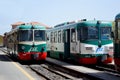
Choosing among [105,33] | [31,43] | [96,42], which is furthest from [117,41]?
[31,43]

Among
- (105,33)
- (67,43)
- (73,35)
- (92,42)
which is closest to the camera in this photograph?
(92,42)

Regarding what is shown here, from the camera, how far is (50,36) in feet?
116

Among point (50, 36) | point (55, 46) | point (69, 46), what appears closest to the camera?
point (69, 46)

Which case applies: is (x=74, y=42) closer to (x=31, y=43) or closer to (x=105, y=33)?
(x=105, y=33)

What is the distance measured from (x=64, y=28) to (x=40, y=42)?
6.60ft

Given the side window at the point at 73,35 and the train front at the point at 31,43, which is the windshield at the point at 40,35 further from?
the side window at the point at 73,35

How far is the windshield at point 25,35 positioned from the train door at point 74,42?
335cm

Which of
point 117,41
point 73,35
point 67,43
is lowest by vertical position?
point 67,43

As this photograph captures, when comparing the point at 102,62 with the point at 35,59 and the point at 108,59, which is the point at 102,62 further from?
the point at 35,59

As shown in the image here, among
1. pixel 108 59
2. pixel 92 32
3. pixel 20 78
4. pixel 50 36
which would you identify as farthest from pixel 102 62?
pixel 50 36

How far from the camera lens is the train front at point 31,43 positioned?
28.8 meters

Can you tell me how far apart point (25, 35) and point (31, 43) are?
2.77ft

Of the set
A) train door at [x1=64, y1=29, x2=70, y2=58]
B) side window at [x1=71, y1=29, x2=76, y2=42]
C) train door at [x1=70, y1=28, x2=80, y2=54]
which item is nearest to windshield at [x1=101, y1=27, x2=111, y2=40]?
train door at [x1=70, y1=28, x2=80, y2=54]

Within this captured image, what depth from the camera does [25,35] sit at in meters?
29.2
